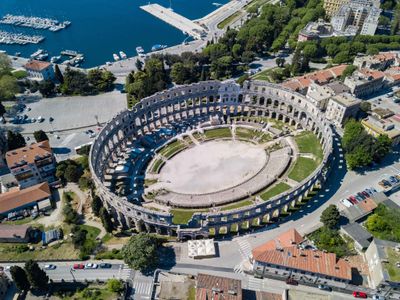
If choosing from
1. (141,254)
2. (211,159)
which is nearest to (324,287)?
(141,254)

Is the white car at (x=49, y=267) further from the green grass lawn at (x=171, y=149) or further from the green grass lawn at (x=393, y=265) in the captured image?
the green grass lawn at (x=393, y=265)

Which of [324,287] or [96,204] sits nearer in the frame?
[324,287]

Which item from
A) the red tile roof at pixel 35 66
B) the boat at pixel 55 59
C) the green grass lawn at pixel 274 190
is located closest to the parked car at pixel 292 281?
the green grass lawn at pixel 274 190

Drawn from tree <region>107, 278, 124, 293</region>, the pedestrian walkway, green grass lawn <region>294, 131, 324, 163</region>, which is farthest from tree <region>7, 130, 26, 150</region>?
green grass lawn <region>294, 131, 324, 163</region>

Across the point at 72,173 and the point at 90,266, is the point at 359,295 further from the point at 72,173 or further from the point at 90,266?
the point at 72,173

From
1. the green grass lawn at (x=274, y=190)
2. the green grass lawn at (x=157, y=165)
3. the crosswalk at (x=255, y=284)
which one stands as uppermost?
the green grass lawn at (x=274, y=190)

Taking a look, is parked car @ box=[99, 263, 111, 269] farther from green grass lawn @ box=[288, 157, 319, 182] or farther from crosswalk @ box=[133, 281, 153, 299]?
green grass lawn @ box=[288, 157, 319, 182]
